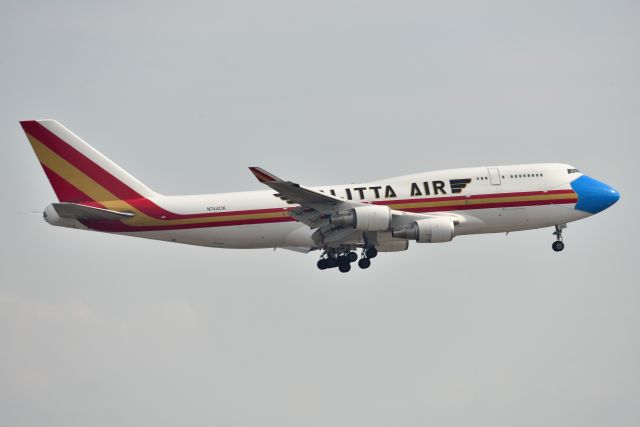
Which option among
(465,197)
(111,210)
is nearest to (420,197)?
(465,197)

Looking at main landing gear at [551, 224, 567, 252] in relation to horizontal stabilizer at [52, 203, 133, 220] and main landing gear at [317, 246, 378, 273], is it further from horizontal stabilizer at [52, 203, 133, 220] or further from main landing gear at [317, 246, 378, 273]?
horizontal stabilizer at [52, 203, 133, 220]

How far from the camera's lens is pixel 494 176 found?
7081cm

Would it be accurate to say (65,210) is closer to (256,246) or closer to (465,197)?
(256,246)

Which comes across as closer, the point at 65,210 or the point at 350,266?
the point at 65,210

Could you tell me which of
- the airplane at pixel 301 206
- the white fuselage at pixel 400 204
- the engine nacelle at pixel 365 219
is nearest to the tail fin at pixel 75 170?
the airplane at pixel 301 206

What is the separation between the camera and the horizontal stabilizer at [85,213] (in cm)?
6694

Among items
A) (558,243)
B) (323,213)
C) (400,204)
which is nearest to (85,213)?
(323,213)

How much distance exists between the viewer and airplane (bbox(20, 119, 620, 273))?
226 feet

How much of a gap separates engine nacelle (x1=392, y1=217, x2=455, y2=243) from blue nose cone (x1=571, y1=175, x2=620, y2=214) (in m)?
9.78

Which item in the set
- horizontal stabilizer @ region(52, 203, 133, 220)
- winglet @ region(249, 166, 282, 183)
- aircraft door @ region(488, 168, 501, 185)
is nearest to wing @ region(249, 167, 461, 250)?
winglet @ region(249, 166, 282, 183)

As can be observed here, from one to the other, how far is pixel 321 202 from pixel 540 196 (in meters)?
14.2

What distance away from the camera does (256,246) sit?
70.2 metres

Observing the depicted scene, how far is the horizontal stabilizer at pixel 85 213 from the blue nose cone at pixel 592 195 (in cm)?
2795

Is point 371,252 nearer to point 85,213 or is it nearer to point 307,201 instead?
point 307,201
